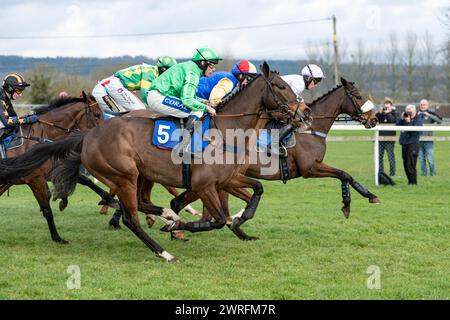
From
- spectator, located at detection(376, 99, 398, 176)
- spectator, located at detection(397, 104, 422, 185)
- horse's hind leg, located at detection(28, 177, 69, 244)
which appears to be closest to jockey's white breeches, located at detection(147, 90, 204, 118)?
horse's hind leg, located at detection(28, 177, 69, 244)

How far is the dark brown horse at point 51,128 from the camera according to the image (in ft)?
24.5

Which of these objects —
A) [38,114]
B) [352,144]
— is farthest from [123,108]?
[352,144]

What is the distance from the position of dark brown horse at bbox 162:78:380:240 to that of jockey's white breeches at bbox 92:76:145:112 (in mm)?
1663

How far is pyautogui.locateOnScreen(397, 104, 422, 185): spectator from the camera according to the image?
12.8 metres

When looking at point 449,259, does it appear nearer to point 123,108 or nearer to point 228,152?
point 228,152

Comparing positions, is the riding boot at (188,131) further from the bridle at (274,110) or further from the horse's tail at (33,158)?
the horse's tail at (33,158)

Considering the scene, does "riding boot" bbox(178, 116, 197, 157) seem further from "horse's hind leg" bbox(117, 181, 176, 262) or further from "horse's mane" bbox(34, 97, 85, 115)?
"horse's mane" bbox(34, 97, 85, 115)

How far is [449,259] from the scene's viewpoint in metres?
6.23

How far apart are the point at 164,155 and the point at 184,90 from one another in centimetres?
62

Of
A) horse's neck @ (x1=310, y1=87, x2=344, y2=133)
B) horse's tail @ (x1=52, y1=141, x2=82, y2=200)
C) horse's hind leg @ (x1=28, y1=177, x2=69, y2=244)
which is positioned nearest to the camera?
horse's tail @ (x1=52, y1=141, x2=82, y2=200)

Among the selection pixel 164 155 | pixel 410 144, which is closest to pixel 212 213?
pixel 164 155

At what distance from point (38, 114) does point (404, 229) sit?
4491mm

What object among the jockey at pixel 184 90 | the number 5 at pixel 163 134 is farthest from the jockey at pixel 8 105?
the number 5 at pixel 163 134

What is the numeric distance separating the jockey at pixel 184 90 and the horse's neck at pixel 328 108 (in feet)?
6.65
